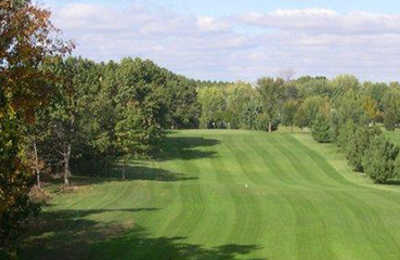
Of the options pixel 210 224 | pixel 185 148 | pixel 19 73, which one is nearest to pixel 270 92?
pixel 185 148

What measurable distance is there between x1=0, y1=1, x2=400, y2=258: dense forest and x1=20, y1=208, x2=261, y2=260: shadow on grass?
71.2 inches

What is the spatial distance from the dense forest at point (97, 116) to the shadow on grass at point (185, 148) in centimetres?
259

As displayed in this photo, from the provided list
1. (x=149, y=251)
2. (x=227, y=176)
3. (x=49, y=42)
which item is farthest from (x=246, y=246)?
(x=227, y=176)

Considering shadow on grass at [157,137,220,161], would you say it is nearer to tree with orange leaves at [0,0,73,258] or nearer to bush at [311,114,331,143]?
bush at [311,114,331,143]

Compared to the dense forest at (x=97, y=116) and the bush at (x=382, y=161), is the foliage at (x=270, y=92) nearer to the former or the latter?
the dense forest at (x=97, y=116)

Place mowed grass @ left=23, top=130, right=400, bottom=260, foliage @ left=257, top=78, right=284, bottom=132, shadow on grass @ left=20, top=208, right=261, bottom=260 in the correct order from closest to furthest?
shadow on grass @ left=20, top=208, right=261, bottom=260, mowed grass @ left=23, top=130, right=400, bottom=260, foliage @ left=257, top=78, right=284, bottom=132

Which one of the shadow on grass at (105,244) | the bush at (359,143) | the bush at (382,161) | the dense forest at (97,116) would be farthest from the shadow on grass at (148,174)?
the shadow on grass at (105,244)

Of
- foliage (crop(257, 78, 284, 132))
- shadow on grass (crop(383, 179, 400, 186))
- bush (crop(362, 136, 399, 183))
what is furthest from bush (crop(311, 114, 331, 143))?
foliage (crop(257, 78, 284, 132))

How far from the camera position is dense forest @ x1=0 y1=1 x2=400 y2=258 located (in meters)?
15.4

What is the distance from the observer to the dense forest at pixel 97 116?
15398mm

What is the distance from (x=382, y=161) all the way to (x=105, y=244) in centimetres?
4200

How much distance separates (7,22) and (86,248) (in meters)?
11.2

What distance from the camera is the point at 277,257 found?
908 inches

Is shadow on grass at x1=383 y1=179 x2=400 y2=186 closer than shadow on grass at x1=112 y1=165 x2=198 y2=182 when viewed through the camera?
Yes
